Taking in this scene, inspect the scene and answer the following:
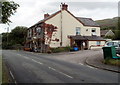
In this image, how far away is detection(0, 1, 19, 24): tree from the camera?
10805 mm

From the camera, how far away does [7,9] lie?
36.7 feet

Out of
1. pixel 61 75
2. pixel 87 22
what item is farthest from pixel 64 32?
pixel 61 75

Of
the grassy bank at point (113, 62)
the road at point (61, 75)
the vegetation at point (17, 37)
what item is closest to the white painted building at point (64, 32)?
the grassy bank at point (113, 62)

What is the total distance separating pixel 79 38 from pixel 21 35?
44410 millimetres

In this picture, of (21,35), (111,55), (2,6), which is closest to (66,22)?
(111,55)

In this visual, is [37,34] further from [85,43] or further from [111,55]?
[111,55]

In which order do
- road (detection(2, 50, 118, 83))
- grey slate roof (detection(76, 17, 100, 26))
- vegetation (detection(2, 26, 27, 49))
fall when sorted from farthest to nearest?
1. vegetation (detection(2, 26, 27, 49))
2. grey slate roof (detection(76, 17, 100, 26))
3. road (detection(2, 50, 118, 83))

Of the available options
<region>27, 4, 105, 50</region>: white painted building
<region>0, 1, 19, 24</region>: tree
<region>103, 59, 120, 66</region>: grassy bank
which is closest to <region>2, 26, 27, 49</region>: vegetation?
<region>27, 4, 105, 50</region>: white painted building

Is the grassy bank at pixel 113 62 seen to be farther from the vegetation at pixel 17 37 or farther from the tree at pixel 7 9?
the vegetation at pixel 17 37

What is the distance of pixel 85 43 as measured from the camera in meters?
43.7

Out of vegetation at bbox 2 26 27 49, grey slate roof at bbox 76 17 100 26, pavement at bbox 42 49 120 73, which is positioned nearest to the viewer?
pavement at bbox 42 49 120 73

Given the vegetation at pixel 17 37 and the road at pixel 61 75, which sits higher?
the vegetation at pixel 17 37

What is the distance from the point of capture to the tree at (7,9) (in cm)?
1080

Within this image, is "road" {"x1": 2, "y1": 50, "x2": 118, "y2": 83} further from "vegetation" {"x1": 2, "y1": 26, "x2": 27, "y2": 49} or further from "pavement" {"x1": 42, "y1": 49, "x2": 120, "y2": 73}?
"vegetation" {"x1": 2, "y1": 26, "x2": 27, "y2": 49}
